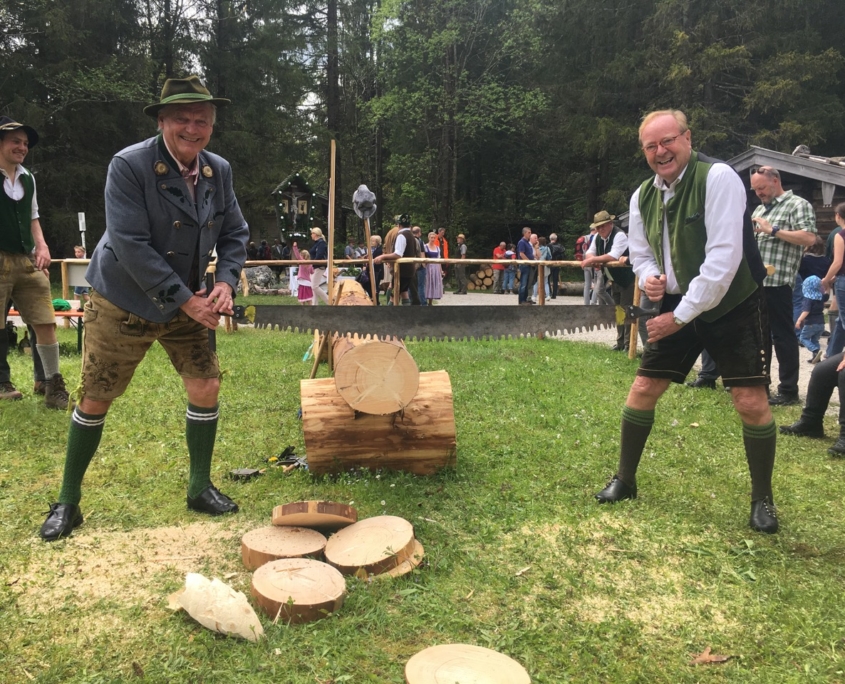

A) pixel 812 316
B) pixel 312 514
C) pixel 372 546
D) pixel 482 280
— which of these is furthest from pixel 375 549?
pixel 482 280

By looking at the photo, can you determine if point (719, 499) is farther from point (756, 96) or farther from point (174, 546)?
point (756, 96)

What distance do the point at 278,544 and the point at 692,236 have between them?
2638 millimetres

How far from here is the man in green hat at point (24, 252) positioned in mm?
5215

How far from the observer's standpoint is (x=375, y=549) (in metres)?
3.12

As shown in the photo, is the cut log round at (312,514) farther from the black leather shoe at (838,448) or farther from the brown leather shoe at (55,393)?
the black leather shoe at (838,448)

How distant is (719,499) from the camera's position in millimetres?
4137

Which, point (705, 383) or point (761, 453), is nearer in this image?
point (761, 453)

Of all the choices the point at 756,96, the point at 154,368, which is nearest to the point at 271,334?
the point at 154,368

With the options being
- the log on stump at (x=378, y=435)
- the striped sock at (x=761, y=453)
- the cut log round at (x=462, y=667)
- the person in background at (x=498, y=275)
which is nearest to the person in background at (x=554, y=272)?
the person in background at (x=498, y=275)

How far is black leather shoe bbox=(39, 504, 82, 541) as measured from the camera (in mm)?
3404

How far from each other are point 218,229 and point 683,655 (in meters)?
3.05

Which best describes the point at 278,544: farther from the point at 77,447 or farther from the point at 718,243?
the point at 718,243

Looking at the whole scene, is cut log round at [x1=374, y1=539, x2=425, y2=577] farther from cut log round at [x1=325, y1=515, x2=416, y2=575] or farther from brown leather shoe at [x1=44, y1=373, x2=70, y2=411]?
brown leather shoe at [x1=44, y1=373, x2=70, y2=411]

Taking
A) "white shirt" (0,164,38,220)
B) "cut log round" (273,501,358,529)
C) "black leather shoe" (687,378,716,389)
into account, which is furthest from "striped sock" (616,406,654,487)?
"white shirt" (0,164,38,220)
